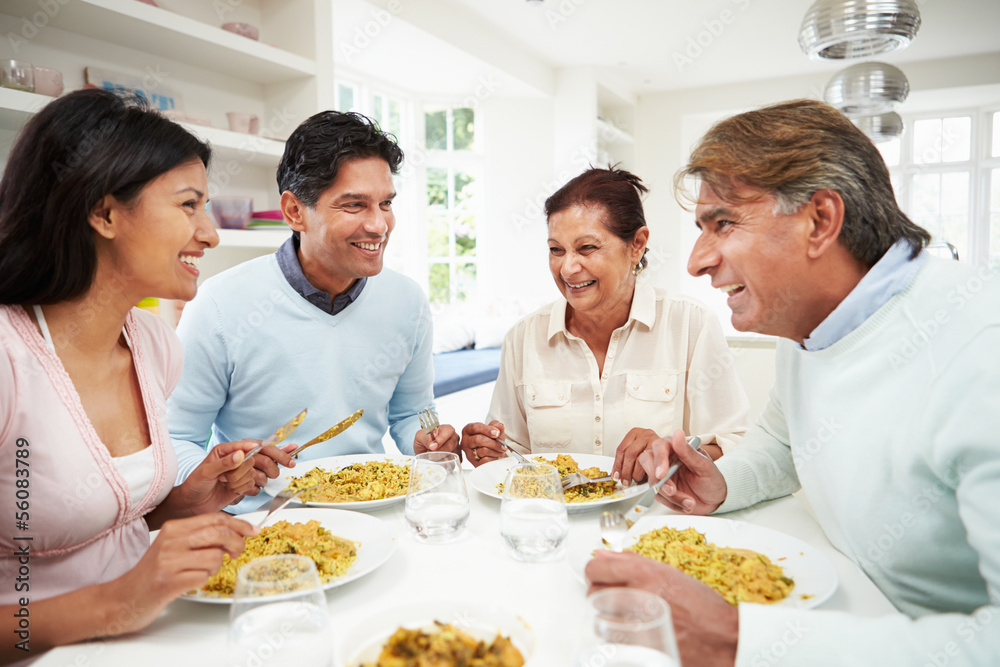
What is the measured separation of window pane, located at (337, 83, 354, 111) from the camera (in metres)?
5.19

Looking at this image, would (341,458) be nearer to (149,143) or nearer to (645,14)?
(149,143)

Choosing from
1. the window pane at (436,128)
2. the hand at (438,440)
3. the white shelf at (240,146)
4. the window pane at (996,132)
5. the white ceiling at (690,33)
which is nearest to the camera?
the hand at (438,440)

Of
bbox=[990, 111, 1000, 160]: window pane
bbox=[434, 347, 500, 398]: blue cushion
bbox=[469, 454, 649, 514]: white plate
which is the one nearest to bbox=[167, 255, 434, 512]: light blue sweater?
bbox=[469, 454, 649, 514]: white plate

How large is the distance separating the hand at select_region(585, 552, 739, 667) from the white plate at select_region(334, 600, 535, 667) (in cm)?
15

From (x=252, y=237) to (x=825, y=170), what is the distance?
2.58 m

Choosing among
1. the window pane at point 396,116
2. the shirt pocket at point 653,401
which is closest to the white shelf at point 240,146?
the shirt pocket at point 653,401

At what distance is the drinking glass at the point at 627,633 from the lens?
515 millimetres

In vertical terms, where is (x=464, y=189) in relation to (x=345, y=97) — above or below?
below

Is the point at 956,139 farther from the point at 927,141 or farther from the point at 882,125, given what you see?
the point at 882,125

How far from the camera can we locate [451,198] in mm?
6379

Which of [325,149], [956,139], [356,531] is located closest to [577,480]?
[356,531]

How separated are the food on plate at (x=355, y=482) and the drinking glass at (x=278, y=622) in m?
0.61

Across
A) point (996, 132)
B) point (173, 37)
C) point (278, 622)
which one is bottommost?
point (278, 622)

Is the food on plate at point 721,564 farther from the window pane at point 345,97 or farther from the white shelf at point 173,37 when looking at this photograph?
the window pane at point 345,97
